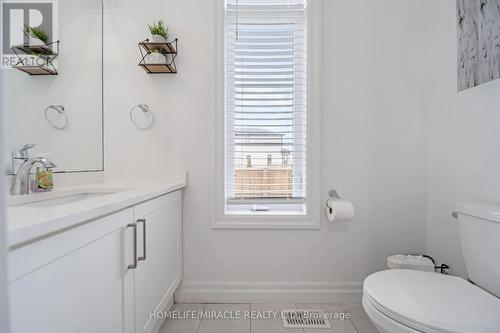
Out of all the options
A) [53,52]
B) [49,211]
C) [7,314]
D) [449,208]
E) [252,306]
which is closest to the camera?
[7,314]

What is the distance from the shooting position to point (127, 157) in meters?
1.85

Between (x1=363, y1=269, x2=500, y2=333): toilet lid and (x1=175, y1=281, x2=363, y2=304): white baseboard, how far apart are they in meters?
0.65

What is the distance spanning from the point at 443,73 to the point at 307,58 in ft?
2.73

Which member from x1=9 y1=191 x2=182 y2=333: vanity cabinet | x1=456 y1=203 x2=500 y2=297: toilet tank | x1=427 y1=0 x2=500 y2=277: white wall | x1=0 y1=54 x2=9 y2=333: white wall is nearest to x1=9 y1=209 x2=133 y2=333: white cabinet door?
x1=9 y1=191 x2=182 y2=333: vanity cabinet

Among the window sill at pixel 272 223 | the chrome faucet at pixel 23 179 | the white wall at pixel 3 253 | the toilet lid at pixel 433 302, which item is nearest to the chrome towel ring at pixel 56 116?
the chrome faucet at pixel 23 179

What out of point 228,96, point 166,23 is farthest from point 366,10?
point 166,23

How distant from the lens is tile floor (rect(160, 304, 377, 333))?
5.05ft

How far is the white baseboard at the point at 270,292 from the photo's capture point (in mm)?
1817

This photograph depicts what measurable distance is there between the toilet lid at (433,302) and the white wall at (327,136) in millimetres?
614

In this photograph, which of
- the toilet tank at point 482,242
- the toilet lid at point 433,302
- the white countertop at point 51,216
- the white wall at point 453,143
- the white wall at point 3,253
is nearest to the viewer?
the white wall at point 3,253

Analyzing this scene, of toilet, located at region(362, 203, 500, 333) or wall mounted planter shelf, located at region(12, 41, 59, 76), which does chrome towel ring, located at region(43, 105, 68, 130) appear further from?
toilet, located at region(362, 203, 500, 333)

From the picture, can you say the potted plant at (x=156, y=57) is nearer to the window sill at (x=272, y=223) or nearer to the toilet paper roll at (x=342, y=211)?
the window sill at (x=272, y=223)

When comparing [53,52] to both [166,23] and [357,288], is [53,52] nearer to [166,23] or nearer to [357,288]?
[166,23]

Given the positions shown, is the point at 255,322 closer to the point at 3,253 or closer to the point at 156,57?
the point at 3,253
